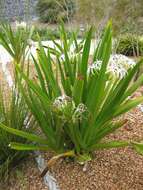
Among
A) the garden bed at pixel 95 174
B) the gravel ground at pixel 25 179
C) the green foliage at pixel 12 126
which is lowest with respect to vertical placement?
the gravel ground at pixel 25 179

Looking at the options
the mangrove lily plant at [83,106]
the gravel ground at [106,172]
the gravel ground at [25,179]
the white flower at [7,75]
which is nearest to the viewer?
the mangrove lily plant at [83,106]

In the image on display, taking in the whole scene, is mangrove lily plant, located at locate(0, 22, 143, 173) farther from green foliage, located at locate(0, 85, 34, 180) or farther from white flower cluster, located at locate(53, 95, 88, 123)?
green foliage, located at locate(0, 85, 34, 180)

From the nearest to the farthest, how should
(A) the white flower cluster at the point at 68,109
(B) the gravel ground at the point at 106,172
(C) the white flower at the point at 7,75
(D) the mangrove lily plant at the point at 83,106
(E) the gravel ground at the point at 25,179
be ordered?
(A) the white flower cluster at the point at 68,109, (D) the mangrove lily plant at the point at 83,106, (B) the gravel ground at the point at 106,172, (E) the gravel ground at the point at 25,179, (C) the white flower at the point at 7,75

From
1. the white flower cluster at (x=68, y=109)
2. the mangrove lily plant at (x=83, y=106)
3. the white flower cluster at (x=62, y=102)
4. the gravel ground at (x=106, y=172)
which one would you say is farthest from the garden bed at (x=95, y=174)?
the white flower cluster at (x=62, y=102)

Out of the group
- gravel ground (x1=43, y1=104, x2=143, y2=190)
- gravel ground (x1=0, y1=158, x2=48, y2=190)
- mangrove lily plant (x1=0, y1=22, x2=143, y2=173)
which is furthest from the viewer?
gravel ground (x1=0, y1=158, x2=48, y2=190)

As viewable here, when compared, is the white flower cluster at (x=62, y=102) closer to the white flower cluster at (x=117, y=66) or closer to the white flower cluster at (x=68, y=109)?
the white flower cluster at (x=68, y=109)

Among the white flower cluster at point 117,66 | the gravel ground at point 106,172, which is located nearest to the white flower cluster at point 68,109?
the white flower cluster at point 117,66

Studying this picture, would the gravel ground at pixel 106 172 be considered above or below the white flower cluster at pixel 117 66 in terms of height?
below

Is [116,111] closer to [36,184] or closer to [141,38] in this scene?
[36,184]

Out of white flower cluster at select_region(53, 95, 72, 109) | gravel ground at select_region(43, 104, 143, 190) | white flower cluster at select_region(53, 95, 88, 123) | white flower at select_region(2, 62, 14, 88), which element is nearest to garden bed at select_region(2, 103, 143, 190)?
gravel ground at select_region(43, 104, 143, 190)

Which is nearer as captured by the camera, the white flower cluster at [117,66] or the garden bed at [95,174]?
the white flower cluster at [117,66]
